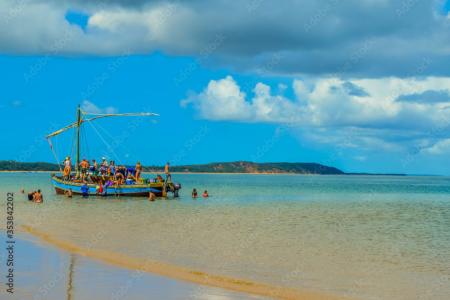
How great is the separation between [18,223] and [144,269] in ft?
51.5

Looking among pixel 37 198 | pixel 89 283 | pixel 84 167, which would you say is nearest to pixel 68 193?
pixel 84 167

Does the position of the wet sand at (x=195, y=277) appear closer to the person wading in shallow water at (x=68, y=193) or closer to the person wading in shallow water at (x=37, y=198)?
the person wading in shallow water at (x=37, y=198)

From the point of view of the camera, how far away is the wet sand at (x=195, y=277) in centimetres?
1385

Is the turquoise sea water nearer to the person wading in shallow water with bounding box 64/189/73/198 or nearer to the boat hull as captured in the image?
the boat hull

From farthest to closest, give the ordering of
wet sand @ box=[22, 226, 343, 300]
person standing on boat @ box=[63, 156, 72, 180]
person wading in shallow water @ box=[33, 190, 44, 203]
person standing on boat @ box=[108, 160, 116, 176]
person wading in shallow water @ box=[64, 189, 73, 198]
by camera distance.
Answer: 1. person standing on boat @ box=[63, 156, 72, 180]
2. person standing on boat @ box=[108, 160, 116, 176]
3. person wading in shallow water @ box=[64, 189, 73, 198]
4. person wading in shallow water @ box=[33, 190, 44, 203]
5. wet sand @ box=[22, 226, 343, 300]

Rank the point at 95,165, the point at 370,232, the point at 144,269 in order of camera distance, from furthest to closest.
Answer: the point at 95,165
the point at 370,232
the point at 144,269

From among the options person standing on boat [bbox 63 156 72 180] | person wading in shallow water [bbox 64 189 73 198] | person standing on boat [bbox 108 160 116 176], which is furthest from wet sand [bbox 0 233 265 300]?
person standing on boat [bbox 63 156 72 180]

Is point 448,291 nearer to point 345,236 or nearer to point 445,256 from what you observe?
point 445,256

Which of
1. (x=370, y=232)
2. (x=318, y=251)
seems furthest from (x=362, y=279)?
(x=370, y=232)

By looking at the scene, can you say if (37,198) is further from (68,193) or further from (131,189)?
(131,189)

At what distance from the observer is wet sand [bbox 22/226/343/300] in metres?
13.9

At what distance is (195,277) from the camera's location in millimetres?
15453

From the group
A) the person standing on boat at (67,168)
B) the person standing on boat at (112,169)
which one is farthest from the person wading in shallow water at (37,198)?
the person standing on boat at (67,168)

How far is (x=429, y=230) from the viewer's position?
32.4 m
